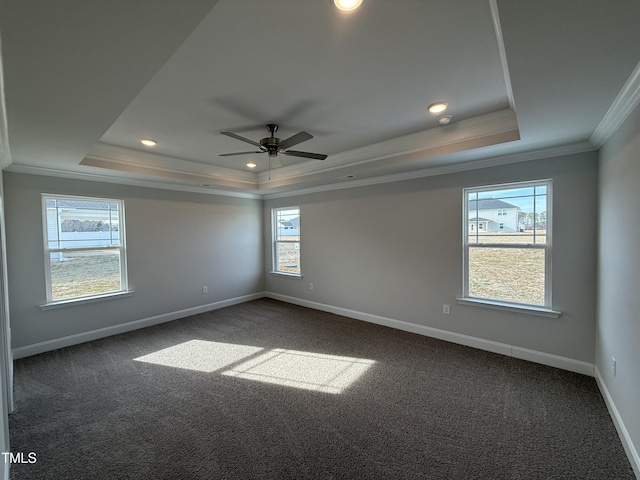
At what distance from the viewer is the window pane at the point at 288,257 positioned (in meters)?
5.80

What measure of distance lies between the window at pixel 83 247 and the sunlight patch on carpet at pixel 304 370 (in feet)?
8.44

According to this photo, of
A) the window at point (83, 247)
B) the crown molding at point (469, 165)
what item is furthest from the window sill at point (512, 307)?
the window at point (83, 247)

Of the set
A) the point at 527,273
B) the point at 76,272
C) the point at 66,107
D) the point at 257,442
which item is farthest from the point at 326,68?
the point at 76,272

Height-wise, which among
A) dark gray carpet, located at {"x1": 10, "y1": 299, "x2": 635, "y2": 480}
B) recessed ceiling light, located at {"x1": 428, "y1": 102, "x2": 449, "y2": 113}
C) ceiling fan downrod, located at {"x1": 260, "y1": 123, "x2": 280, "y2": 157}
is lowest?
dark gray carpet, located at {"x1": 10, "y1": 299, "x2": 635, "y2": 480}

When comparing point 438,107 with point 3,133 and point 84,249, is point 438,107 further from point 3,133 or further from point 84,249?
point 84,249

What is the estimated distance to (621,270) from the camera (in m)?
2.07

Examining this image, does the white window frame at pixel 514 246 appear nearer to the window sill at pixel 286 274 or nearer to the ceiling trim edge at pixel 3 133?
the window sill at pixel 286 274

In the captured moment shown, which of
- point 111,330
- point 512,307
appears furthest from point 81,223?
point 512,307

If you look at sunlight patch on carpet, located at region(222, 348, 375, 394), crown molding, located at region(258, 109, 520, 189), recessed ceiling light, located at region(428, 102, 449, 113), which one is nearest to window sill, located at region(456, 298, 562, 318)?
sunlight patch on carpet, located at region(222, 348, 375, 394)

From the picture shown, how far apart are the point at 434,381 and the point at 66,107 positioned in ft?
12.2

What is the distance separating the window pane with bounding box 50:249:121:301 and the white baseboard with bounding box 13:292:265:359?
55 cm

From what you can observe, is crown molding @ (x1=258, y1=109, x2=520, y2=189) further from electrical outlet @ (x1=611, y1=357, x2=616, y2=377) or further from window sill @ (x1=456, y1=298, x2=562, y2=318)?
electrical outlet @ (x1=611, y1=357, x2=616, y2=377)

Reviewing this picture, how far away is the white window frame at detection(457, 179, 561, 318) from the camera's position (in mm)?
3037

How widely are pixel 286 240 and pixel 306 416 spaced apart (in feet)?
13.0
